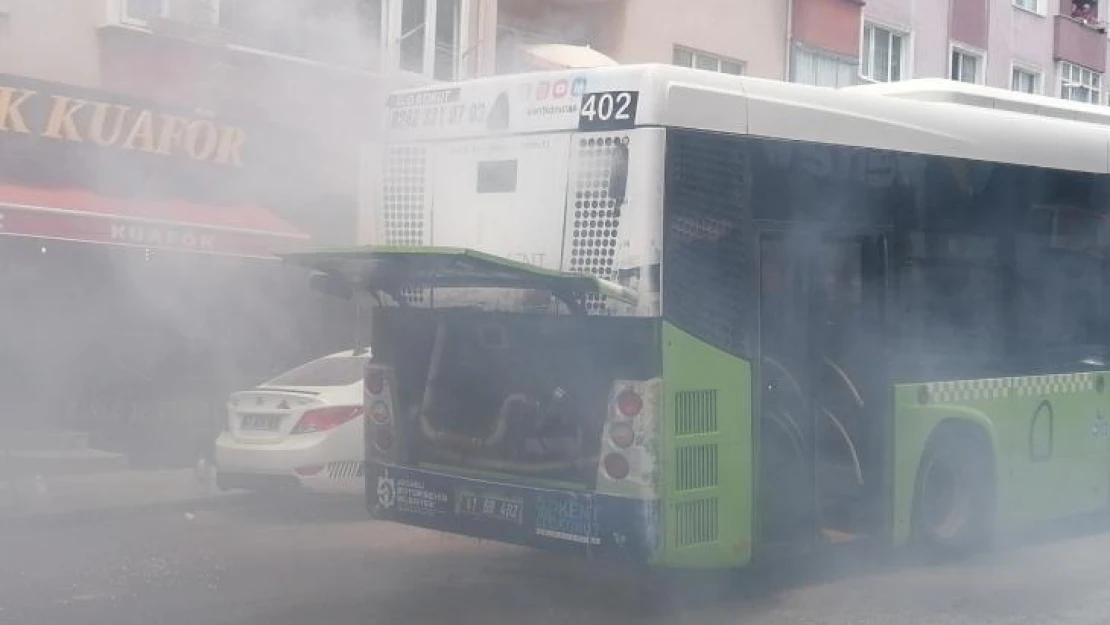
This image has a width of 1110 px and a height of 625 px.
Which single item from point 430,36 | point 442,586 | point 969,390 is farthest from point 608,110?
point 430,36

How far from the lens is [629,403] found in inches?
252

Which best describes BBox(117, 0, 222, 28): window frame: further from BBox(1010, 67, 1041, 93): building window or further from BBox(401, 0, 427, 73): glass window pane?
BBox(1010, 67, 1041, 93): building window

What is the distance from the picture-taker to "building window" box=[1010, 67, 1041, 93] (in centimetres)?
2627

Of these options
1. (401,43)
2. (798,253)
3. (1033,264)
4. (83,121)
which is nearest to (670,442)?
(798,253)

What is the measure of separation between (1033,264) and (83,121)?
777cm

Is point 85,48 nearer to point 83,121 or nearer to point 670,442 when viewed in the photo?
point 83,121

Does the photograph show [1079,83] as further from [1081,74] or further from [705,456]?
[705,456]

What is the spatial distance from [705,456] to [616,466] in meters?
0.43

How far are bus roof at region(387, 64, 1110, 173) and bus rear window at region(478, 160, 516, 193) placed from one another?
17 cm

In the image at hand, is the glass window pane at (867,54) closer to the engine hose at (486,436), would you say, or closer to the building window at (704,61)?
the building window at (704,61)

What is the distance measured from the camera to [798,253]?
7.03 metres

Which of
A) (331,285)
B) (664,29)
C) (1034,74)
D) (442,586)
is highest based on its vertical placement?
(1034,74)

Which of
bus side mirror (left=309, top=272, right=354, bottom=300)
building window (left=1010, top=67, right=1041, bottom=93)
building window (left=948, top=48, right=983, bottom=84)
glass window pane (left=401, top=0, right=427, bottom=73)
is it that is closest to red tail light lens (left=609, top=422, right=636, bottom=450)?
bus side mirror (left=309, top=272, right=354, bottom=300)

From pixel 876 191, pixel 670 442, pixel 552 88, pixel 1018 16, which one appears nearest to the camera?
pixel 670 442
